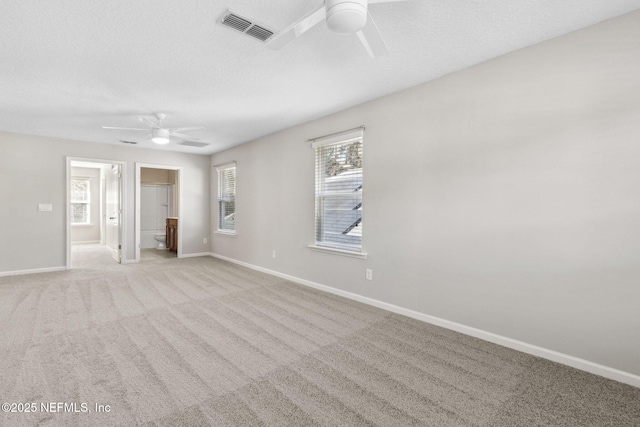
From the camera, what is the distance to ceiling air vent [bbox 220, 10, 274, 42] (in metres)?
1.97

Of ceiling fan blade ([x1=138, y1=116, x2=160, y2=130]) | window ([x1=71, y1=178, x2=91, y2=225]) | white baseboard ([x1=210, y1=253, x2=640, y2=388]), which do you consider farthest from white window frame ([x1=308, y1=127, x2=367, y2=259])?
window ([x1=71, y1=178, x2=91, y2=225])

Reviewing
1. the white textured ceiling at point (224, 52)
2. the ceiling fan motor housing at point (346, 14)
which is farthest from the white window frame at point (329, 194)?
the ceiling fan motor housing at point (346, 14)

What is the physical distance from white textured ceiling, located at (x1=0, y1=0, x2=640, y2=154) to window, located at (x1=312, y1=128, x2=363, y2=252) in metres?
0.50

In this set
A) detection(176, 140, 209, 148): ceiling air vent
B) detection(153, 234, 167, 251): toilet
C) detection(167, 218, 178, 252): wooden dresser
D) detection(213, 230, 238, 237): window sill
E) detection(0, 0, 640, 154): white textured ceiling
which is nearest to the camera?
detection(0, 0, 640, 154): white textured ceiling

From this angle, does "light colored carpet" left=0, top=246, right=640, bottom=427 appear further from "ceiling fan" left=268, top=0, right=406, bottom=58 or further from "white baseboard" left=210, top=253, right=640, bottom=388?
"ceiling fan" left=268, top=0, right=406, bottom=58

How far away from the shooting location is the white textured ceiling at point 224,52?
1920 millimetres

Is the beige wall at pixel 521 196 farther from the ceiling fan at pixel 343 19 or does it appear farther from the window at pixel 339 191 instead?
the ceiling fan at pixel 343 19

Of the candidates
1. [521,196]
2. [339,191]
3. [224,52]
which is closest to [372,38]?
[224,52]

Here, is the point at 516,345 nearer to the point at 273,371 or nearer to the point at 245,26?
the point at 273,371

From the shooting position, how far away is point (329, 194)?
4.09m

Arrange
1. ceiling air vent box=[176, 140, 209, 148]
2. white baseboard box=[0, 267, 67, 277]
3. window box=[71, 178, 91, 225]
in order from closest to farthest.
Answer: white baseboard box=[0, 267, 67, 277] → ceiling air vent box=[176, 140, 209, 148] → window box=[71, 178, 91, 225]

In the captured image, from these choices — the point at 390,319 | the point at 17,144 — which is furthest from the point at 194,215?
the point at 390,319

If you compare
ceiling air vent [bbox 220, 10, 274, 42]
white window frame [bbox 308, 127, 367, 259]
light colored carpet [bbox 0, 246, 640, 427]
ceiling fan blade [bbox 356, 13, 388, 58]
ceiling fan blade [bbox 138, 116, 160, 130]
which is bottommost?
light colored carpet [bbox 0, 246, 640, 427]

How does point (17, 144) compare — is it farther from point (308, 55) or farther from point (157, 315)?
point (308, 55)
